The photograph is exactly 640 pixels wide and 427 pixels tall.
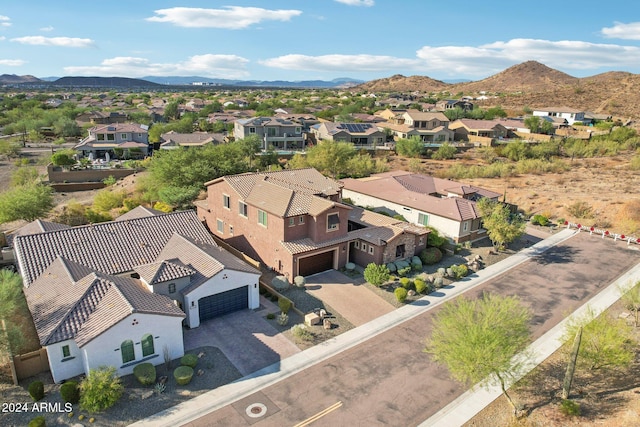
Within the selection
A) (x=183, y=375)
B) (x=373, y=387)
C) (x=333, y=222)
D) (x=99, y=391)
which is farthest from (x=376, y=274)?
(x=99, y=391)

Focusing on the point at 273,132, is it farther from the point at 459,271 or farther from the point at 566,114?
the point at 566,114

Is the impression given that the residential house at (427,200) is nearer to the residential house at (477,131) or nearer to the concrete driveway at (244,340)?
the concrete driveway at (244,340)

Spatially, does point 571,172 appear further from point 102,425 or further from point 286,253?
point 102,425

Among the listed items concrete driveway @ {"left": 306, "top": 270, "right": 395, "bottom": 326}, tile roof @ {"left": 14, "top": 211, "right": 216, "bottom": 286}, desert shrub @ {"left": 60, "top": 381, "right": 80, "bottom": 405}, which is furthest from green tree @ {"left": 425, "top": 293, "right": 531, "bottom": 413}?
tile roof @ {"left": 14, "top": 211, "right": 216, "bottom": 286}

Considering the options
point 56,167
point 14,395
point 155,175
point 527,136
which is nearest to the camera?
point 14,395

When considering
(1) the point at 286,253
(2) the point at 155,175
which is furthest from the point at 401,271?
(2) the point at 155,175
